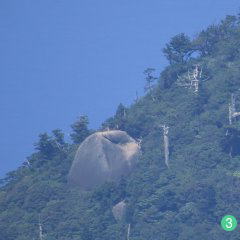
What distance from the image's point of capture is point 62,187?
6556 cm

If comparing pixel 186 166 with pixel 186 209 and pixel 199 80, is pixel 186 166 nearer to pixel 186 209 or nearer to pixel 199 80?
pixel 186 209

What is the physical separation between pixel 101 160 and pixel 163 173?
551 centimetres

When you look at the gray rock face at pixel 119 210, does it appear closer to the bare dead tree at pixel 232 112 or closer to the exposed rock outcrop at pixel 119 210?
the exposed rock outcrop at pixel 119 210

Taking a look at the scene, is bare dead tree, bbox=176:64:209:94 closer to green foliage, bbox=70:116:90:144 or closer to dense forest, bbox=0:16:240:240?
dense forest, bbox=0:16:240:240

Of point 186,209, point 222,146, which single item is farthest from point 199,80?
point 186,209

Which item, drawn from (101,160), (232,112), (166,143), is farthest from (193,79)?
(101,160)

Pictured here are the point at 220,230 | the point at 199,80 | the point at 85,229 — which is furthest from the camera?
the point at 199,80

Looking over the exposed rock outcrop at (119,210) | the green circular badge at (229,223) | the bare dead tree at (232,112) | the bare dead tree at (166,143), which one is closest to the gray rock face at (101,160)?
the bare dead tree at (166,143)

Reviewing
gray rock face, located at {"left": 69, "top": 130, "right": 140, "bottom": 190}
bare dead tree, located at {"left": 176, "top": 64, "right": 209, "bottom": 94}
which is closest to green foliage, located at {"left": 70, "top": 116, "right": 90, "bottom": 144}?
gray rock face, located at {"left": 69, "top": 130, "right": 140, "bottom": 190}

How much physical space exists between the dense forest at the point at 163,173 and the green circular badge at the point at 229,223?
392mm

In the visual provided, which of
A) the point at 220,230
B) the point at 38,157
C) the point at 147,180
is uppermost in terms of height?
the point at 38,157

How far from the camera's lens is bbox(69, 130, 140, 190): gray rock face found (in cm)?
6488

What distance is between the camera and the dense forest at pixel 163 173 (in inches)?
2234

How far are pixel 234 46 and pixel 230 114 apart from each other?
1188cm
